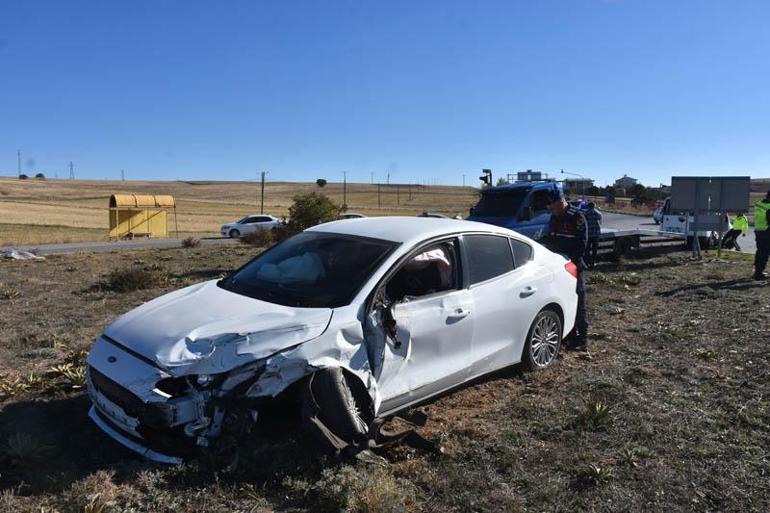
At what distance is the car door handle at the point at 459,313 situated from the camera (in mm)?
4574

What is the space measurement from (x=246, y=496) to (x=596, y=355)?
437cm

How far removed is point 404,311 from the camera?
424 centimetres

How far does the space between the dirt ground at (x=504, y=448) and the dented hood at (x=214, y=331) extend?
623 mm

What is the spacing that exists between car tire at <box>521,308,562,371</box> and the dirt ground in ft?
0.43

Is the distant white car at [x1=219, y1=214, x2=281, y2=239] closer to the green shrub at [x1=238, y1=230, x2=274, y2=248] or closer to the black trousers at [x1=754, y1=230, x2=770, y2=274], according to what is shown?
the green shrub at [x1=238, y1=230, x2=274, y2=248]

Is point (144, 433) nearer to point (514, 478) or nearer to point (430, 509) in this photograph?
point (430, 509)

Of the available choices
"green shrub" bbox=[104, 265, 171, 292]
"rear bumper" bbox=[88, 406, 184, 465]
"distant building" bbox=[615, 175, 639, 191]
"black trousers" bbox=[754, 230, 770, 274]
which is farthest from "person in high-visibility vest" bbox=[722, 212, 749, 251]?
"distant building" bbox=[615, 175, 639, 191]

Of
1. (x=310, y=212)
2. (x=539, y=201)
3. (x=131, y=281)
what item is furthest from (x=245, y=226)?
(x=131, y=281)

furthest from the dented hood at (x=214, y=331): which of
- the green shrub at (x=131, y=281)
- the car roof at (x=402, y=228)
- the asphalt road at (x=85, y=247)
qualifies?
the asphalt road at (x=85, y=247)

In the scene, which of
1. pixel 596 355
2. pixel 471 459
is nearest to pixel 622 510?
pixel 471 459

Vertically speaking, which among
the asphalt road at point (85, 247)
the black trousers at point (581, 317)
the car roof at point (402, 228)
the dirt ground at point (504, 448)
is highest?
the car roof at point (402, 228)

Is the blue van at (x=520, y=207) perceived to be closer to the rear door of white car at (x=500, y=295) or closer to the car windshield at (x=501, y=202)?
the car windshield at (x=501, y=202)

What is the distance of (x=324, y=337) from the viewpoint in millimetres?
3762

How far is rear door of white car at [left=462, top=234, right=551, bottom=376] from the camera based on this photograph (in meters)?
4.91
